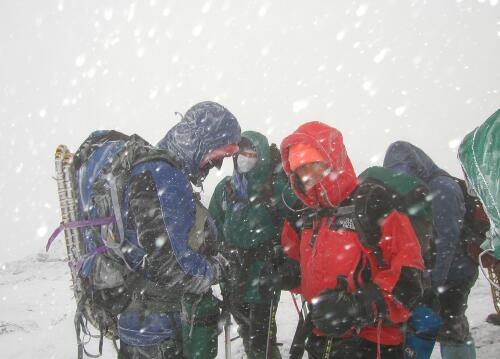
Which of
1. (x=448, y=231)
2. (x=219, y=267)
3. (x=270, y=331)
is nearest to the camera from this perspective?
(x=219, y=267)

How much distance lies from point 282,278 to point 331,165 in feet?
4.48

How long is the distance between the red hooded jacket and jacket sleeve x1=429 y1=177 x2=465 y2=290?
3.97ft

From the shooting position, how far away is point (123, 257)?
2.84 metres

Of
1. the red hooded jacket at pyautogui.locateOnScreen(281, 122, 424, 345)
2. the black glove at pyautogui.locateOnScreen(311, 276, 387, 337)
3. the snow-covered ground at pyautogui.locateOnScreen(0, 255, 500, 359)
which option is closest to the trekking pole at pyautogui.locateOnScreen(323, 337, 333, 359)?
the red hooded jacket at pyautogui.locateOnScreen(281, 122, 424, 345)

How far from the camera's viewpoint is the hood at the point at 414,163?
4273 mm

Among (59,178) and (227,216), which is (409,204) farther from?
(59,178)

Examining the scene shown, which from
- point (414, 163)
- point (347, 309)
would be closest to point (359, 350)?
point (347, 309)

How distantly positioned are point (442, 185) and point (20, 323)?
8.63 m

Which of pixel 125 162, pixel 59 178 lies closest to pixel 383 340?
pixel 125 162

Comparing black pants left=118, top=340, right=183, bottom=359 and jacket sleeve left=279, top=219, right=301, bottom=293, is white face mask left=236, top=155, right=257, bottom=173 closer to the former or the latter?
jacket sleeve left=279, top=219, right=301, bottom=293

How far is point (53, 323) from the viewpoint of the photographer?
25.6 ft

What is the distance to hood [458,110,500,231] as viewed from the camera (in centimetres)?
178

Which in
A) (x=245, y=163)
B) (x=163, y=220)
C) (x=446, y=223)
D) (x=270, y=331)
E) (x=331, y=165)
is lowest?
(x=270, y=331)

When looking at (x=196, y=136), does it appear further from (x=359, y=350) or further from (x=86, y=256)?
(x=359, y=350)
